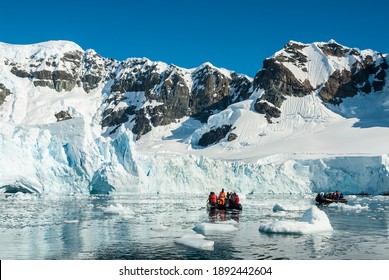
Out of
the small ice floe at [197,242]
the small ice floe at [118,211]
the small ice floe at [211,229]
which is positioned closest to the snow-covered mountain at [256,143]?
the small ice floe at [118,211]

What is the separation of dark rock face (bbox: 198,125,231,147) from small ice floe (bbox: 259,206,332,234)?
481ft

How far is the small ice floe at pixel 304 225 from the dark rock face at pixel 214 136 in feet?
481

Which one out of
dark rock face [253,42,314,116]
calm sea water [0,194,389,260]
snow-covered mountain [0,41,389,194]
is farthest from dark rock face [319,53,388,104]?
calm sea water [0,194,389,260]

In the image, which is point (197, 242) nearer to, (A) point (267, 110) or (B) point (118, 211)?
(B) point (118, 211)

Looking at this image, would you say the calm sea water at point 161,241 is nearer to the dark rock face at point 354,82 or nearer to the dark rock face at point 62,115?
the dark rock face at point 354,82

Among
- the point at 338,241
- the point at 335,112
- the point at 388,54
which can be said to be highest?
the point at 388,54

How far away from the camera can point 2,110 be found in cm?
19450

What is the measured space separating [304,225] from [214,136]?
151 metres

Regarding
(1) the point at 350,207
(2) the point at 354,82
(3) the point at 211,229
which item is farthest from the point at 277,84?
(3) the point at 211,229

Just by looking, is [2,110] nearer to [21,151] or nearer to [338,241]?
[21,151]

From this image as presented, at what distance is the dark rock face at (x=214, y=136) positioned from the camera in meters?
172

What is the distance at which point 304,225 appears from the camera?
23078mm
